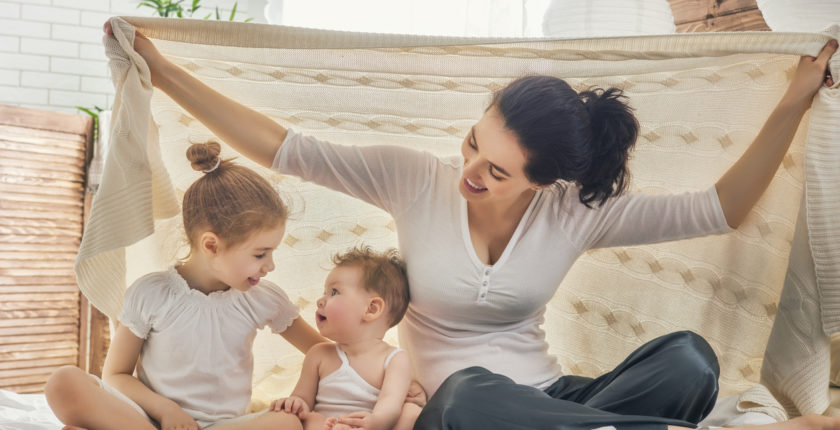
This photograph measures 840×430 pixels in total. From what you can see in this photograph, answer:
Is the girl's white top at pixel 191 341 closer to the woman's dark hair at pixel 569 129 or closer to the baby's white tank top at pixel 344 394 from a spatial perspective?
the baby's white tank top at pixel 344 394

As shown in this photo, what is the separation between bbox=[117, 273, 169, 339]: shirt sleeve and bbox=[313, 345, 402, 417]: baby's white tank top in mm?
278

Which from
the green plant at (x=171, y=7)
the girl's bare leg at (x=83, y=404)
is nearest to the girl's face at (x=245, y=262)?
the girl's bare leg at (x=83, y=404)

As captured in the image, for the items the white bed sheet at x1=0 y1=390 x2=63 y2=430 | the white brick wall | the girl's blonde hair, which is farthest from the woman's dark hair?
the white brick wall

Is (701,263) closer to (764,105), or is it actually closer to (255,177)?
(764,105)

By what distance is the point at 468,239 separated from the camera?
1216 mm

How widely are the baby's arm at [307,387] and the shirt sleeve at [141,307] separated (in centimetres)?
23

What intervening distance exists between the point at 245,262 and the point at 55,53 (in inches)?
78.0

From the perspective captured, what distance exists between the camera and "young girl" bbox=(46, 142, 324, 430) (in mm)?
1133

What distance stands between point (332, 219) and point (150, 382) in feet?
1.33

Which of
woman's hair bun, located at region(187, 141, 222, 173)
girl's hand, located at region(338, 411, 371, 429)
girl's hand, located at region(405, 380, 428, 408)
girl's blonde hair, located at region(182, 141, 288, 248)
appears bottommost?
girl's hand, located at region(405, 380, 428, 408)

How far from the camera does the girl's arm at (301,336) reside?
1.28 meters

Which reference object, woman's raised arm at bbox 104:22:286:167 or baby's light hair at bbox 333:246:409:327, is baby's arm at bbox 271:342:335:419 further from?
woman's raised arm at bbox 104:22:286:167

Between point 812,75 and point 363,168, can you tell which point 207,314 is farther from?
point 812,75

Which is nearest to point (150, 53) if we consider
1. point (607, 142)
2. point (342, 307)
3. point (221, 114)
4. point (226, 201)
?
point (221, 114)
